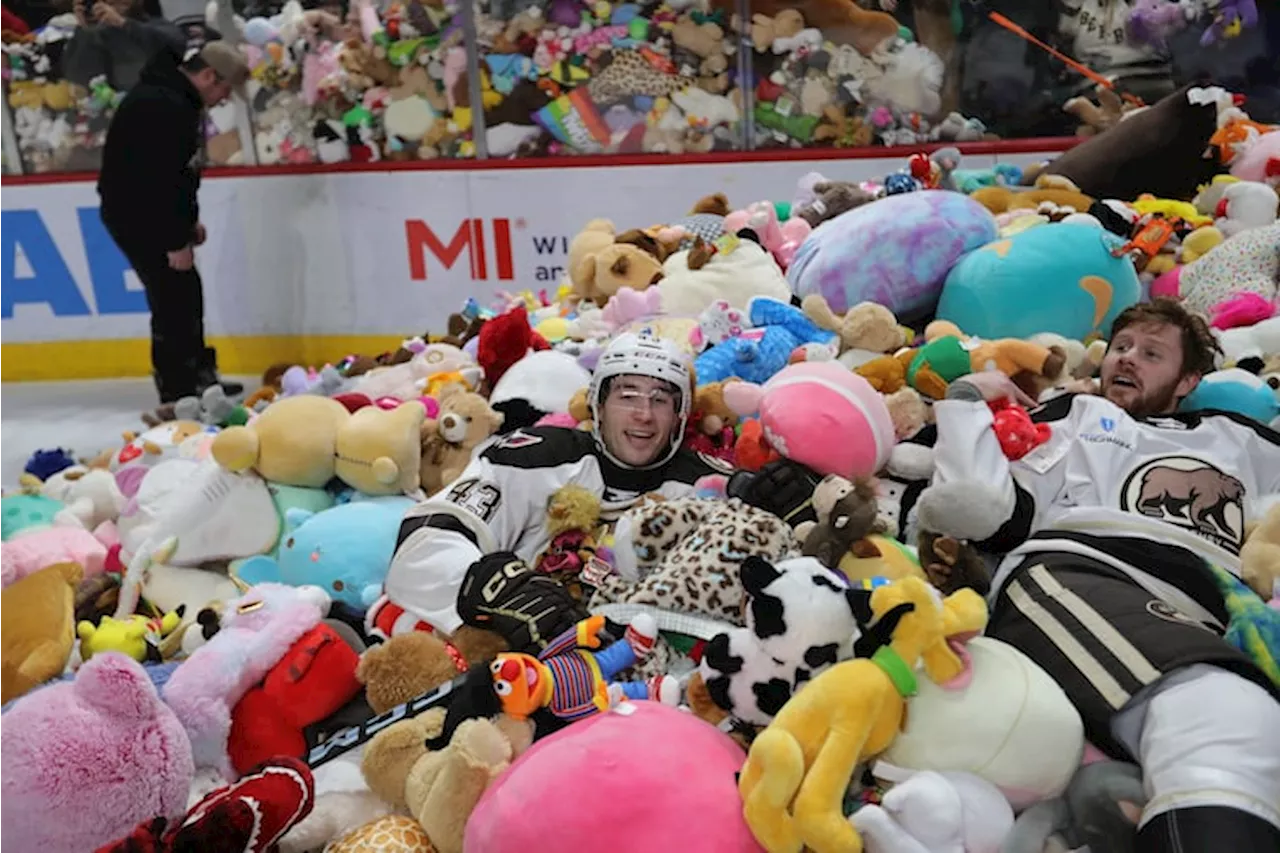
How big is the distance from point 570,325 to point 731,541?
1315 mm

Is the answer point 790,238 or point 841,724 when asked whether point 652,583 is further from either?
point 790,238

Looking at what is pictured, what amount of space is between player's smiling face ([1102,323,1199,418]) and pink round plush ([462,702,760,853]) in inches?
42.8

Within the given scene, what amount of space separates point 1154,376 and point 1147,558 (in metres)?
0.48

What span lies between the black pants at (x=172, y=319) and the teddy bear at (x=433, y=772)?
328 cm

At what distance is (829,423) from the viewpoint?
1.70m

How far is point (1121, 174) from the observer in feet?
10.1

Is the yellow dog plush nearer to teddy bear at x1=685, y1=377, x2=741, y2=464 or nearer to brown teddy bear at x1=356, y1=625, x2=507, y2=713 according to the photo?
brown teddy bear at x1=356, y1=625, x2=507, y2=713

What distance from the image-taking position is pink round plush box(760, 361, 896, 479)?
1.70m

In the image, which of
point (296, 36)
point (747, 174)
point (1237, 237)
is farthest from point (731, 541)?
point (296, 36)

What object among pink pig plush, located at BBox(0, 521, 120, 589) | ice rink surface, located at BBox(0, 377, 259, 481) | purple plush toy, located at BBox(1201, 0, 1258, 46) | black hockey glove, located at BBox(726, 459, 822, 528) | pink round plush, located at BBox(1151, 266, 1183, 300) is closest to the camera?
black hockey glove, located at BBox(726, 459, 822, 528)

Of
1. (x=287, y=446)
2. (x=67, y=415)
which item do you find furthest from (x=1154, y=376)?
(x=67, y=415)

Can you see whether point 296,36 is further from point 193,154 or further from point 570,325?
point 570,325

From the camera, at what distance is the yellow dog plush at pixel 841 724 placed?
3.40 feet

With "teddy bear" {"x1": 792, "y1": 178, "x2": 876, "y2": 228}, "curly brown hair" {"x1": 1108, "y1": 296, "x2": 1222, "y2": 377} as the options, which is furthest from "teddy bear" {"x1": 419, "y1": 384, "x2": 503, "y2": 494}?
"teddy bear" {"x1": 792, "y1": 178, "x2": 876, "y2": 228}
